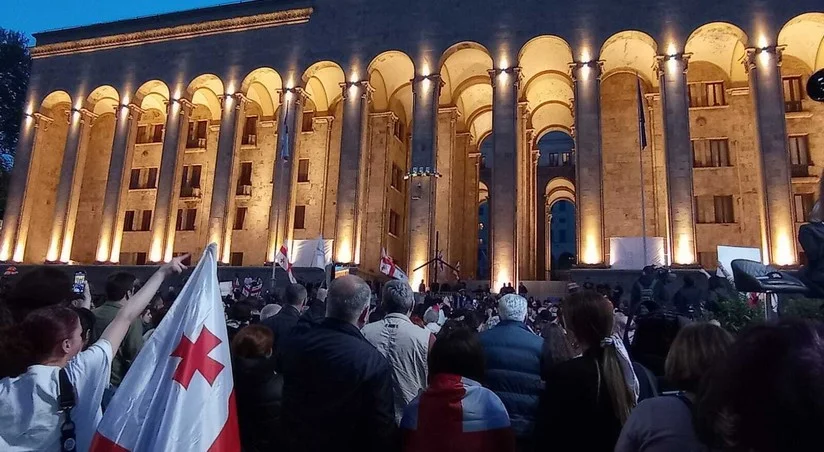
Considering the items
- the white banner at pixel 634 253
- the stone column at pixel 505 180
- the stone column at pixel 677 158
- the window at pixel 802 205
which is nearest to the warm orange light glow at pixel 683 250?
the stone column at pixel 677 158

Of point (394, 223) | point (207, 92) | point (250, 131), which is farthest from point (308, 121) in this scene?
point (394, 223)

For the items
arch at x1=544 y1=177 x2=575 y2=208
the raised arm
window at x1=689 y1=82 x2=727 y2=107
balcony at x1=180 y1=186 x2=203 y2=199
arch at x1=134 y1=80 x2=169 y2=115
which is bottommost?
the raised arm

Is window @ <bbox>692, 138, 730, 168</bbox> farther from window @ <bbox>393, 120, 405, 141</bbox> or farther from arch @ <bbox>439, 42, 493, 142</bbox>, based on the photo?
window @ <bbox>393, 120, 405, 141</bbox>

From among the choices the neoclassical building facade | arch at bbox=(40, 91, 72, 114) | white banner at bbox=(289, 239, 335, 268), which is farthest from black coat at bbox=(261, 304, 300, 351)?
arch at bbox=(40, 91, 72, 114)

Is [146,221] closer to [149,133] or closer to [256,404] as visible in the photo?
[149,133]

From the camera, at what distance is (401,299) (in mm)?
4480

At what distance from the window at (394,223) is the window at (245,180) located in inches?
343

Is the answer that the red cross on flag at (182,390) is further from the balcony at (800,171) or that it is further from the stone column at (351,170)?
the balcony at (800,171)

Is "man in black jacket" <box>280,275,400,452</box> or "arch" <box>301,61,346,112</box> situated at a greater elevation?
"arch" <box>301,61,346,112</box>

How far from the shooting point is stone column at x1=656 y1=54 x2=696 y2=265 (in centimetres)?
2406

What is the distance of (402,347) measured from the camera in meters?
4.35

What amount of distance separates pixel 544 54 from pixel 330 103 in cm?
1319

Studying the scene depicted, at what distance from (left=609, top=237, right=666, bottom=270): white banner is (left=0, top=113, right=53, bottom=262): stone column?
32.2 m

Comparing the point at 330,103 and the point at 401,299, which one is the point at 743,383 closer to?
the point at 401,299
